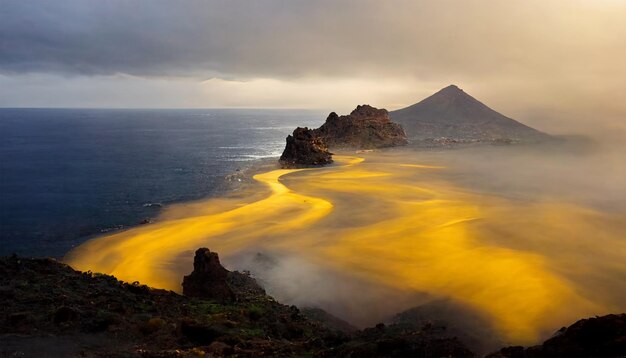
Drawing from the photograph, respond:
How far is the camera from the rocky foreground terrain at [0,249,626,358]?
15.4m

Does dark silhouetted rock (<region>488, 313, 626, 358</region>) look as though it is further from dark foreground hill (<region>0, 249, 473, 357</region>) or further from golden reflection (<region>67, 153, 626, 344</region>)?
golden reflection (<region>67, 153, 626, 344</region>)

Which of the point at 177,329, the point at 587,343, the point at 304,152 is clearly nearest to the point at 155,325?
the point at 177,329

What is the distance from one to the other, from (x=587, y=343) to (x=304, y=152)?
83765 mm

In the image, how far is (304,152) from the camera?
9738 cm

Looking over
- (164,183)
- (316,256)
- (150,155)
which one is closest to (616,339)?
(316,256)

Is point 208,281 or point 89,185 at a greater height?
point 208,281

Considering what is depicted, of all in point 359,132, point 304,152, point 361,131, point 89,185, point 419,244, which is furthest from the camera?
point 361,131

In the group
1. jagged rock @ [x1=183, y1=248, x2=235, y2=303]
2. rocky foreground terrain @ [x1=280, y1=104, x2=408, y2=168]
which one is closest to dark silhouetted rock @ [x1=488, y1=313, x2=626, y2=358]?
jagged rock @ [x1=183, y1=248, x2=235, y2=303]

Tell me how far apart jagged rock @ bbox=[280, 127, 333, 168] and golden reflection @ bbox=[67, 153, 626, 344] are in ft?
101

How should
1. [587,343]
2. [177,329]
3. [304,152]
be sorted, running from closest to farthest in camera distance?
[587,343] → [177,329] → [304,152]

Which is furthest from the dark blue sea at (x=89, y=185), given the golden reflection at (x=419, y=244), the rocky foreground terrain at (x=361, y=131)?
the rocky foreground terrain at (x=361, y=131)

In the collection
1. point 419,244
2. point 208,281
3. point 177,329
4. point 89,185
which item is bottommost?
point 89,185

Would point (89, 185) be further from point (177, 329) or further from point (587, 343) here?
point (587, 343)

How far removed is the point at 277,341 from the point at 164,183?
2513 inches
